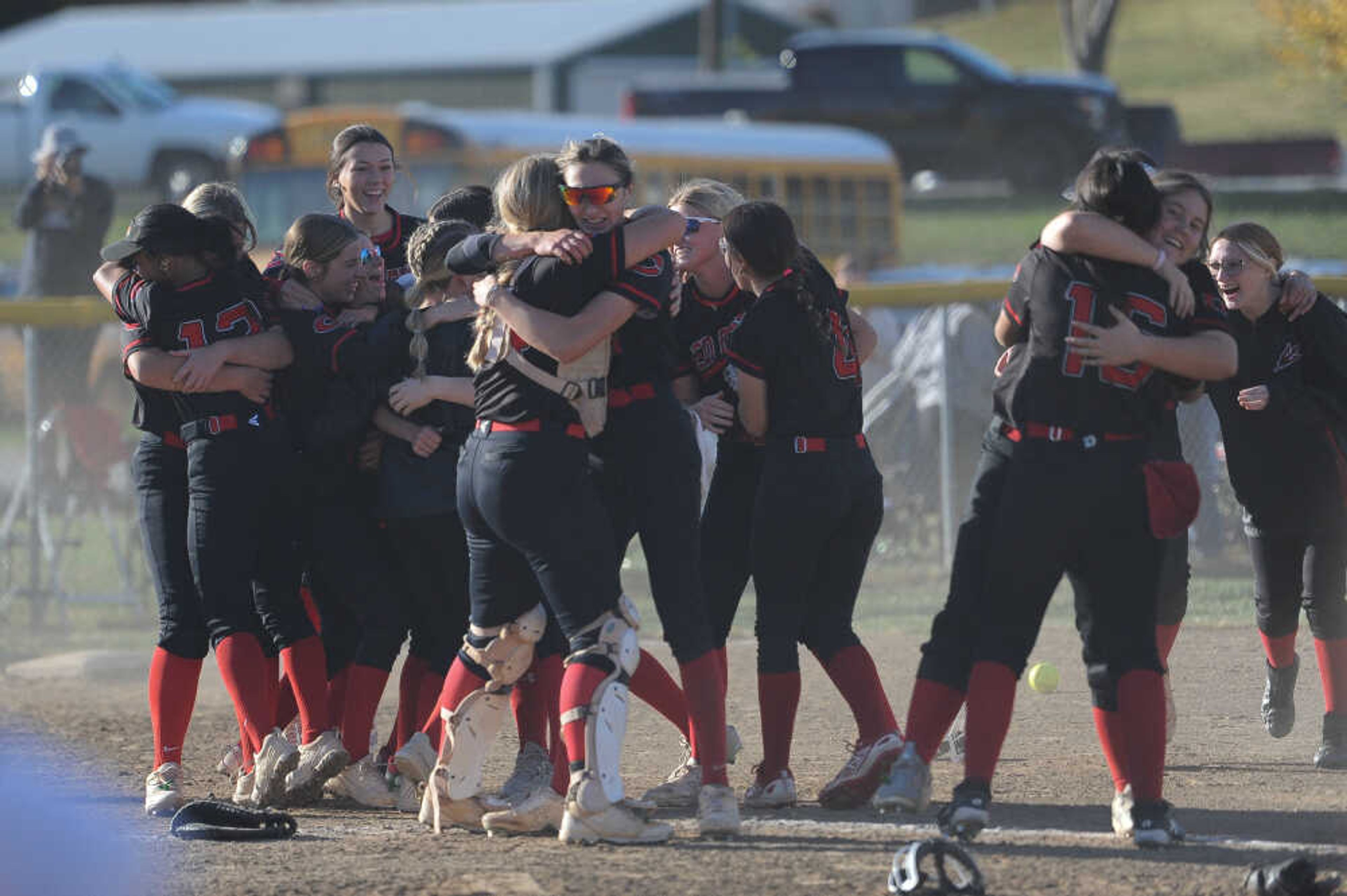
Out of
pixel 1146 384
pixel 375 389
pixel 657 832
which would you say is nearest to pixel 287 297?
pixel 375 389

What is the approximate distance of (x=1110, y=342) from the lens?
5227 millimetres

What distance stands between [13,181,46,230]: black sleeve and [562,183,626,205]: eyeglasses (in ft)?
28.5

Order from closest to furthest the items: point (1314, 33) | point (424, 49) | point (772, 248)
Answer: point (772, 248)
point (1314, 33)
point (424, 49)

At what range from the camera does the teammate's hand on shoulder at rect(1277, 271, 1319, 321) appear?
21.7 ft

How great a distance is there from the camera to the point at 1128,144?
27453 millimetres

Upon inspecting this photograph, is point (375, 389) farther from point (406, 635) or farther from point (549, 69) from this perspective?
point (549, 69)

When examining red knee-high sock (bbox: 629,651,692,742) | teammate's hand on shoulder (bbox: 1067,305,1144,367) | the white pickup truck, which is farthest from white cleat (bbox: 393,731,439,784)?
the white pickup truck

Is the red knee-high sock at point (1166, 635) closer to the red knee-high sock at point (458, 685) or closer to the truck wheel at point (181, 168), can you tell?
the red knee-high sock at point (458, 685)

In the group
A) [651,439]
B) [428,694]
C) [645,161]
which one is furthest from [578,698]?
[645,161]

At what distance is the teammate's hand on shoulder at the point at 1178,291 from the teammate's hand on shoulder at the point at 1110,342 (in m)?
0.13

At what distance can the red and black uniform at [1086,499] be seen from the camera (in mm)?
5297

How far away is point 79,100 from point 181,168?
2.13 m

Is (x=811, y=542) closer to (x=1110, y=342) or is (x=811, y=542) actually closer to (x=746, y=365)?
(x=746, y=365)

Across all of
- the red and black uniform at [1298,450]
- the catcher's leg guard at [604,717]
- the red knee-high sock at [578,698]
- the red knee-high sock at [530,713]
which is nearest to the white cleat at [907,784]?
the catcher's leg guard at [604,717]
